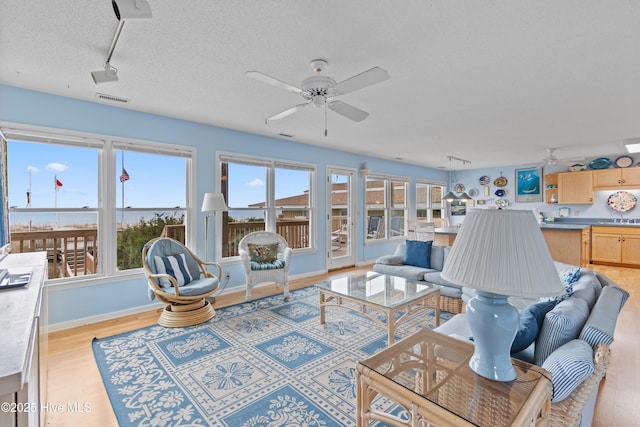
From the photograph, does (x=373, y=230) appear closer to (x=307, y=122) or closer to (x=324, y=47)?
(x=307, y=122)

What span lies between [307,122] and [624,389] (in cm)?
393

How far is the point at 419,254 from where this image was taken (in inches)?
166

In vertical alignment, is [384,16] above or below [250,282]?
above

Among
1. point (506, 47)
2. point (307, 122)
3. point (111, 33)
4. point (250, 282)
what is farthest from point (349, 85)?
point (250, 282)

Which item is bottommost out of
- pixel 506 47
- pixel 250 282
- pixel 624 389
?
pixel 624 389

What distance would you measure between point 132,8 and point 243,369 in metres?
2.48

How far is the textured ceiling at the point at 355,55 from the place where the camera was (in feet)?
5.88

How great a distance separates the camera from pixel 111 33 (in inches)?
79.9

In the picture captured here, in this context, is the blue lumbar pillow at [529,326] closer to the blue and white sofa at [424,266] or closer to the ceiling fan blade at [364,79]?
the ceiling fan blade at [364,79]

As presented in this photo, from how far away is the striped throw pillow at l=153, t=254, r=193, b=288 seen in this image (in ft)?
11.0

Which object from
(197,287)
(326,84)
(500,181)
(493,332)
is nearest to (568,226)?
(500,181)

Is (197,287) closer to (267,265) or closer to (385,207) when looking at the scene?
(267,265)

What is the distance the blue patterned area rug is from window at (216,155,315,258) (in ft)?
5.10

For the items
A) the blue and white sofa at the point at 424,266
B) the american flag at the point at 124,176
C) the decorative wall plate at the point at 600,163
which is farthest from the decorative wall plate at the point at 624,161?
the american flag at the point at 124,176
